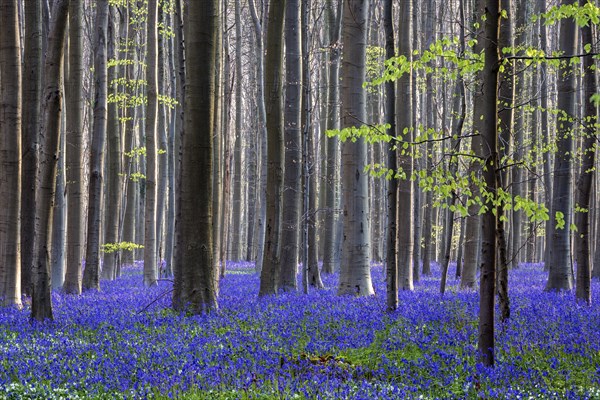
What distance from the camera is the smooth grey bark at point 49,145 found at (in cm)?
1023

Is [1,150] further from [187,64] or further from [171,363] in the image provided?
[171,363]

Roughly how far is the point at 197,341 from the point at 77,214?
→ 9058 millimetres

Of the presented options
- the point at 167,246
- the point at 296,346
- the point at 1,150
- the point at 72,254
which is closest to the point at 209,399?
the point at 296,346

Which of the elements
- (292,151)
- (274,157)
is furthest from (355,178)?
(292,151)

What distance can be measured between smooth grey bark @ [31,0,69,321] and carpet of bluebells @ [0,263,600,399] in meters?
0.43

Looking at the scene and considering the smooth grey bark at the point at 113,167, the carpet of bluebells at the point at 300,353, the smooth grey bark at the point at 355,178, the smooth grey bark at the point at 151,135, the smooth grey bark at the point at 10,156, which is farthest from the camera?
the smooth grey bark at the point at 113,167

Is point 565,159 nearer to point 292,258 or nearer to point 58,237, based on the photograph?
point 292,258

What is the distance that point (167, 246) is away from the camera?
76.0ft

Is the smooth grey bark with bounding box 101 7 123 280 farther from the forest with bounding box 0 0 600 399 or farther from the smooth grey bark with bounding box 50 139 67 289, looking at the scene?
the smooth grey bark with bounding box 50 139 67 289

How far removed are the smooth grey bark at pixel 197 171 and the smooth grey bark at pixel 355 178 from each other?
3391 millimetres

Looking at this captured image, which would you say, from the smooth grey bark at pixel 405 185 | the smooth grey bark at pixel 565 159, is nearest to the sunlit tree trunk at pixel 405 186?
the smooth grey bark at pixel 405 185

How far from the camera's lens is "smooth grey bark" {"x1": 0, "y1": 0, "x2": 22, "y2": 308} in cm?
1222

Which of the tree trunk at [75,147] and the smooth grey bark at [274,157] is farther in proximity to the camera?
the tree trunk at [75,147]

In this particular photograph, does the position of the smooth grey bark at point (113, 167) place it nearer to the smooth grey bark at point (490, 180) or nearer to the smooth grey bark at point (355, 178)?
the smooth grey bark at point (355, 178)
